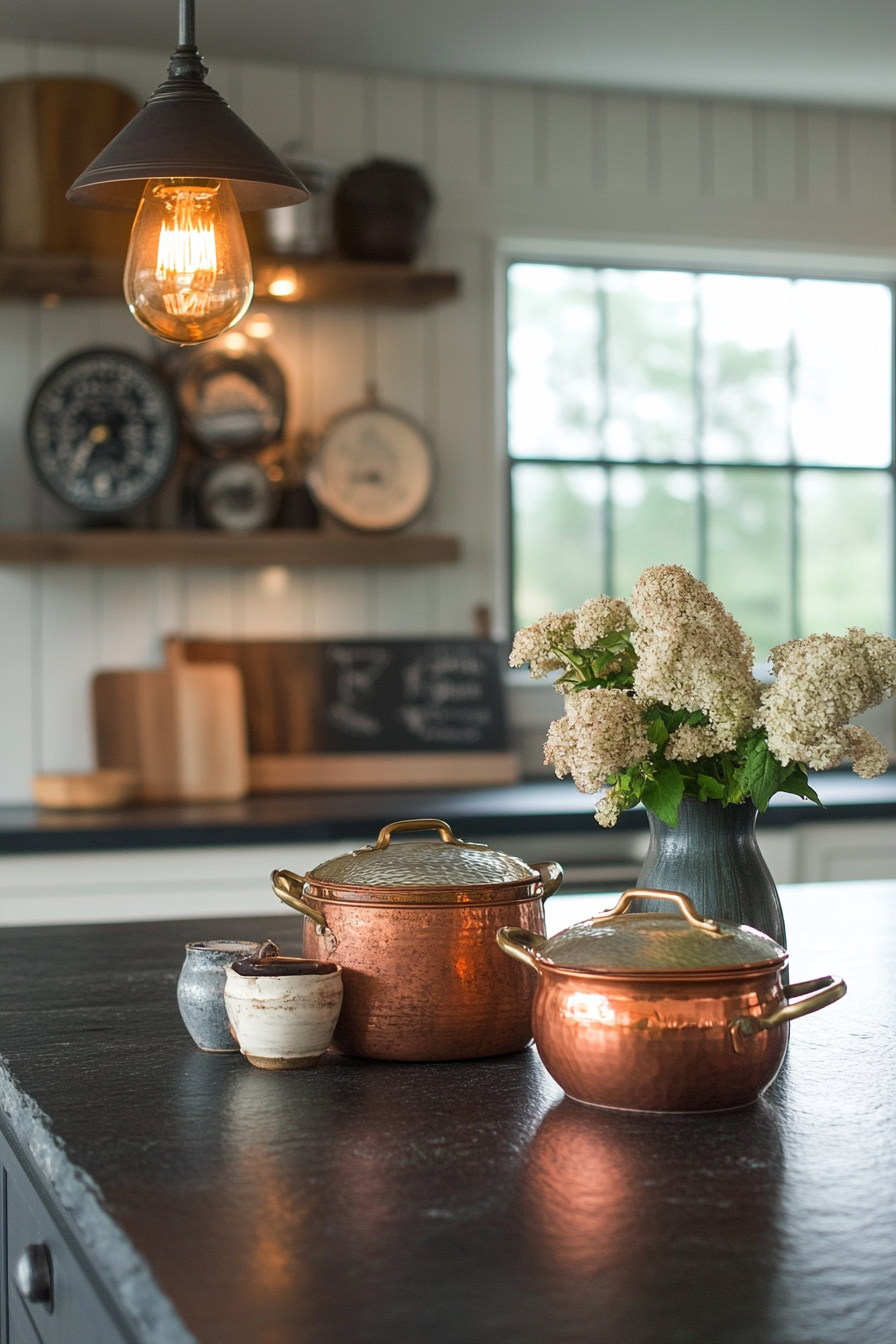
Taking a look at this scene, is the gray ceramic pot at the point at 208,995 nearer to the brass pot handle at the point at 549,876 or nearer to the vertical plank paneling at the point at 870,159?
the brass pot handle at the point at 549,876

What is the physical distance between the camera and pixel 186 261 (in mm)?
1412

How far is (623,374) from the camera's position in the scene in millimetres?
3934

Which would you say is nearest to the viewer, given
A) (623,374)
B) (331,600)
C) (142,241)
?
(142,241)

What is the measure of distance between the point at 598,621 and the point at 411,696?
7.89ft

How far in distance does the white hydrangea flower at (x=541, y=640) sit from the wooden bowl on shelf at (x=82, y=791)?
2.00 meters

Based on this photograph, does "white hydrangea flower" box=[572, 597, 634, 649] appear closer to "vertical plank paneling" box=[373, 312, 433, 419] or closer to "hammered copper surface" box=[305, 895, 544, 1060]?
"hammered copper surface" box=[305, 895, 544, 1060]

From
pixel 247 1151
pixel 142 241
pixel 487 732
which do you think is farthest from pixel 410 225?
pixel 247 1151

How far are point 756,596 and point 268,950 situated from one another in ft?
10.0

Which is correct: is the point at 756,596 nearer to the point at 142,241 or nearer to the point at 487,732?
the point at 487,732

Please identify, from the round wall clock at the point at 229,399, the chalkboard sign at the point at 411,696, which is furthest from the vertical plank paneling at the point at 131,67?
the chalkboard sign at the point at 411,696

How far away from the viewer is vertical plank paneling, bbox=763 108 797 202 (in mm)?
3928

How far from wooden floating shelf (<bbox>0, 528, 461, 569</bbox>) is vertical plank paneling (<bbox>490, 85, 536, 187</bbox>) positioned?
3.16 feet

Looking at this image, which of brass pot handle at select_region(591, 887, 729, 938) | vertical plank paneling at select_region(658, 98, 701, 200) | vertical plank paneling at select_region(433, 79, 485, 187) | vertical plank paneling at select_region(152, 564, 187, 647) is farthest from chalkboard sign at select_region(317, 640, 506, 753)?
brass pot handle at select_region(591, 887, 729, 938)

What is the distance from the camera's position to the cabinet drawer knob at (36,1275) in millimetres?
1015
